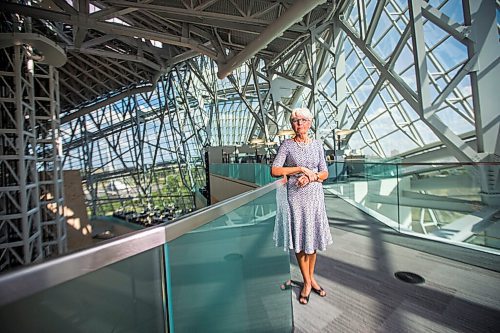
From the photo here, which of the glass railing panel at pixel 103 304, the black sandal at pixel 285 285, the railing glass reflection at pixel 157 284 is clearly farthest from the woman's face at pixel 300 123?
the glass railing panel at pixel 103 304

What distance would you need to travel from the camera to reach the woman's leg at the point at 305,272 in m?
3.10

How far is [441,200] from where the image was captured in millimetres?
5043

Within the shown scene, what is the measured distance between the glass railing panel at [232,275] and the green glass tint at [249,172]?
3.76m

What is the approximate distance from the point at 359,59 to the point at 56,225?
86.5 ft

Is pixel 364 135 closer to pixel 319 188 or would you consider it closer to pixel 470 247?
pixel 470 247

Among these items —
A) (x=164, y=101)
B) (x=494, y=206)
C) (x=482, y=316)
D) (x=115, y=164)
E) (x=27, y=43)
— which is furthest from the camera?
(x=115, y=164)

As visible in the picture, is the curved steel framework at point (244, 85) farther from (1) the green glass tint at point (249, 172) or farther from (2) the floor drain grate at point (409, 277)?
(1) the green glass tint at point (249, 172)

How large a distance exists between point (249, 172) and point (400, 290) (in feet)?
24.7

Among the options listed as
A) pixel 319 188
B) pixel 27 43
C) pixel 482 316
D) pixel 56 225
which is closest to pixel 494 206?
pixel 482 316

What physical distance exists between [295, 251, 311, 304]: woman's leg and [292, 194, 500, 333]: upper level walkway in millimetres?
100

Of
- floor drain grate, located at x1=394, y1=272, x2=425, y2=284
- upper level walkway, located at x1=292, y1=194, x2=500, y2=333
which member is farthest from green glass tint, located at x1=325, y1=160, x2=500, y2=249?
floor drain grate, located at x1=394, y1=272, x2=425, y2=284

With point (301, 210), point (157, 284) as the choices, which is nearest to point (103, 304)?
point (157, 284)

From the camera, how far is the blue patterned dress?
2904 mm

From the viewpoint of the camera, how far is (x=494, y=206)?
4.17 meters
